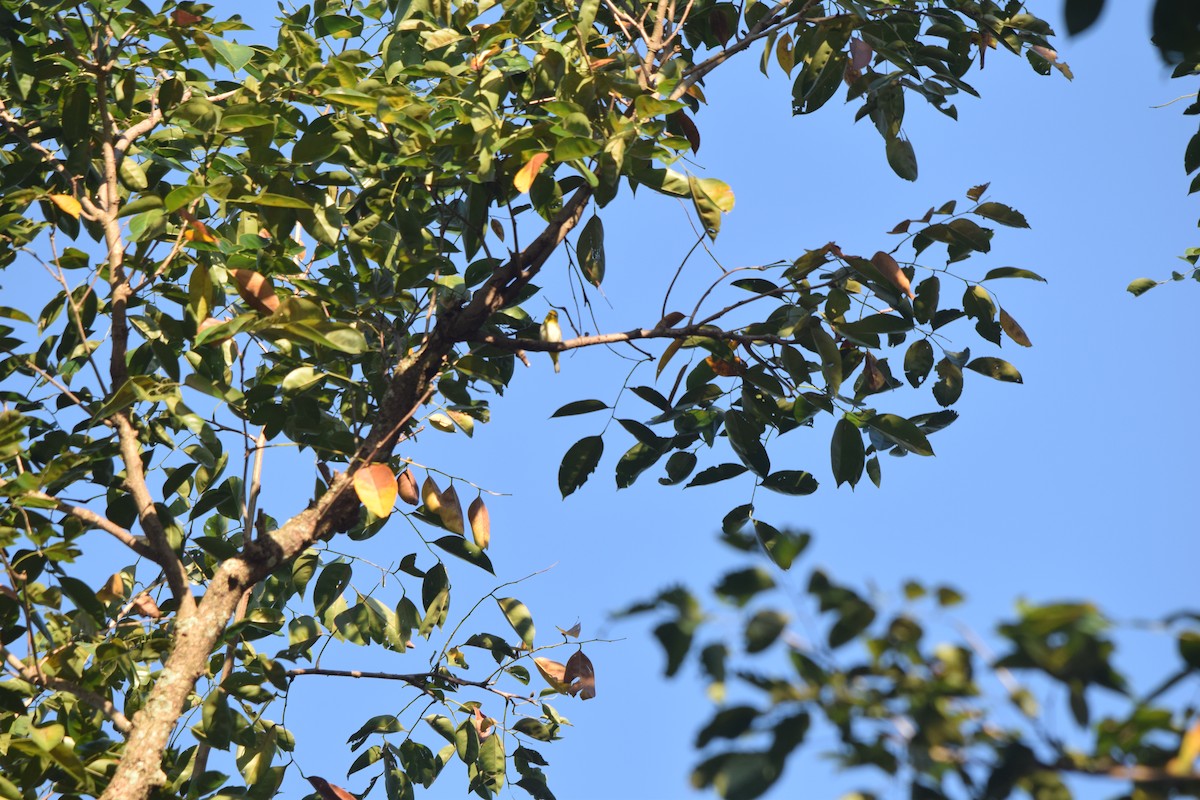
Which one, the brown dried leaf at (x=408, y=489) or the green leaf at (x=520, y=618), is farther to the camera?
the green leaf at (x=520, y=618)

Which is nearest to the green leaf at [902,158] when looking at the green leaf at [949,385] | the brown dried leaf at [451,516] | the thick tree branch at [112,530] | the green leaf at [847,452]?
the green leaf at [949,385]

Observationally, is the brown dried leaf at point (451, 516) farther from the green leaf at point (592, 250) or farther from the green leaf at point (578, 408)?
the green leaf at point (592, 250)

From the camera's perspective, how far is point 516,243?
1927mm

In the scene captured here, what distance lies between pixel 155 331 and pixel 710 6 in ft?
4.29

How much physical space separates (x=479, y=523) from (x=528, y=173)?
27.1 inches

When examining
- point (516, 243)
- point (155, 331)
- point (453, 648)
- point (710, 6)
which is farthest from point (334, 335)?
point (710, 6)

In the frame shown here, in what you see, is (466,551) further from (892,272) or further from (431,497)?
(892,272)

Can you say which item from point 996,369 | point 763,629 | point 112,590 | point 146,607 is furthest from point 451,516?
point 763,629

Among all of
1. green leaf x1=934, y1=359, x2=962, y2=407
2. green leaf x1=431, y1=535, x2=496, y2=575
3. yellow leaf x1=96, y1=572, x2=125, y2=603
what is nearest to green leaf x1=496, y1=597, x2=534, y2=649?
green leaf x1=431, y1=535, x2=496, y2=575

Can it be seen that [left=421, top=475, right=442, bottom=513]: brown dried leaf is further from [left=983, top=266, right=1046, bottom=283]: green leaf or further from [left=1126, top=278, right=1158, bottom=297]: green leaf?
[left=1126, top=278, right=1158, bottom=297]: green leaf

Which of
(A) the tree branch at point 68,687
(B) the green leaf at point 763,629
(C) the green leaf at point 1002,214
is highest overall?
(C) the green leaf at point 1002,214

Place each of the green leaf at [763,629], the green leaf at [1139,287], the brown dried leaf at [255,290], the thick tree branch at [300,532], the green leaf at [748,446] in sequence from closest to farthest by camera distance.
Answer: the green leaf at [763,629] < the thick tree branch at [300,532] < the brown dried leaf at [255,290] < the green leaf at [748,446] < the green leaf at [1139,287]

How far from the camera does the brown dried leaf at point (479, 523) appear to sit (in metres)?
2.09

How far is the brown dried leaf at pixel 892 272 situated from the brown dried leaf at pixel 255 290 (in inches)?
38.8
